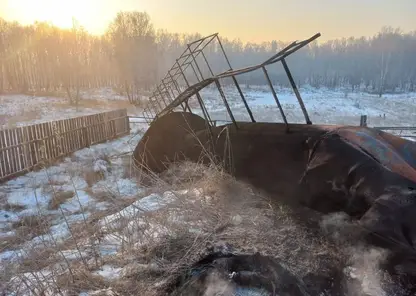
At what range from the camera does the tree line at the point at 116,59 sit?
3884cm

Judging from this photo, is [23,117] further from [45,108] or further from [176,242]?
[176,242]

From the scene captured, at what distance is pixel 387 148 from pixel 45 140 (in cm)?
1062


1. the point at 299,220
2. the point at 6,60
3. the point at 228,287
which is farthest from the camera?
the point at 6,60

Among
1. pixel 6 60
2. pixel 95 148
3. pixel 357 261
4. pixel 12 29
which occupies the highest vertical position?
pixel 12 29

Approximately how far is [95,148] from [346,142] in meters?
11.8

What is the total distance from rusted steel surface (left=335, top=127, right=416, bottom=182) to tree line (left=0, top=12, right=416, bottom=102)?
3084 cm

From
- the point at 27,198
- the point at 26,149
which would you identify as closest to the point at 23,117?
the point at 26,149

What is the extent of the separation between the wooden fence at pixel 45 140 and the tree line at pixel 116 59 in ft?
60.4

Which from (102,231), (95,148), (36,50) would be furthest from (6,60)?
(102,231)

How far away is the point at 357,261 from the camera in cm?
257

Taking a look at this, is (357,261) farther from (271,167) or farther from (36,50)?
(36,50)

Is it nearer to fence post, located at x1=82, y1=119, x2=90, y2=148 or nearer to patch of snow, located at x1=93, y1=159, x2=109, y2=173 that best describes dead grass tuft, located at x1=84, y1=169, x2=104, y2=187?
patch of snow, located at x1=93, y1=159, x2=109, y2=173

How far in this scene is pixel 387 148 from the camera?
325 cm

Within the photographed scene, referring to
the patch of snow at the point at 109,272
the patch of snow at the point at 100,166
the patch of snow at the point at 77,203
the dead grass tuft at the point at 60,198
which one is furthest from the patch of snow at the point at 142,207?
the patch of snow at the point at 100,166
